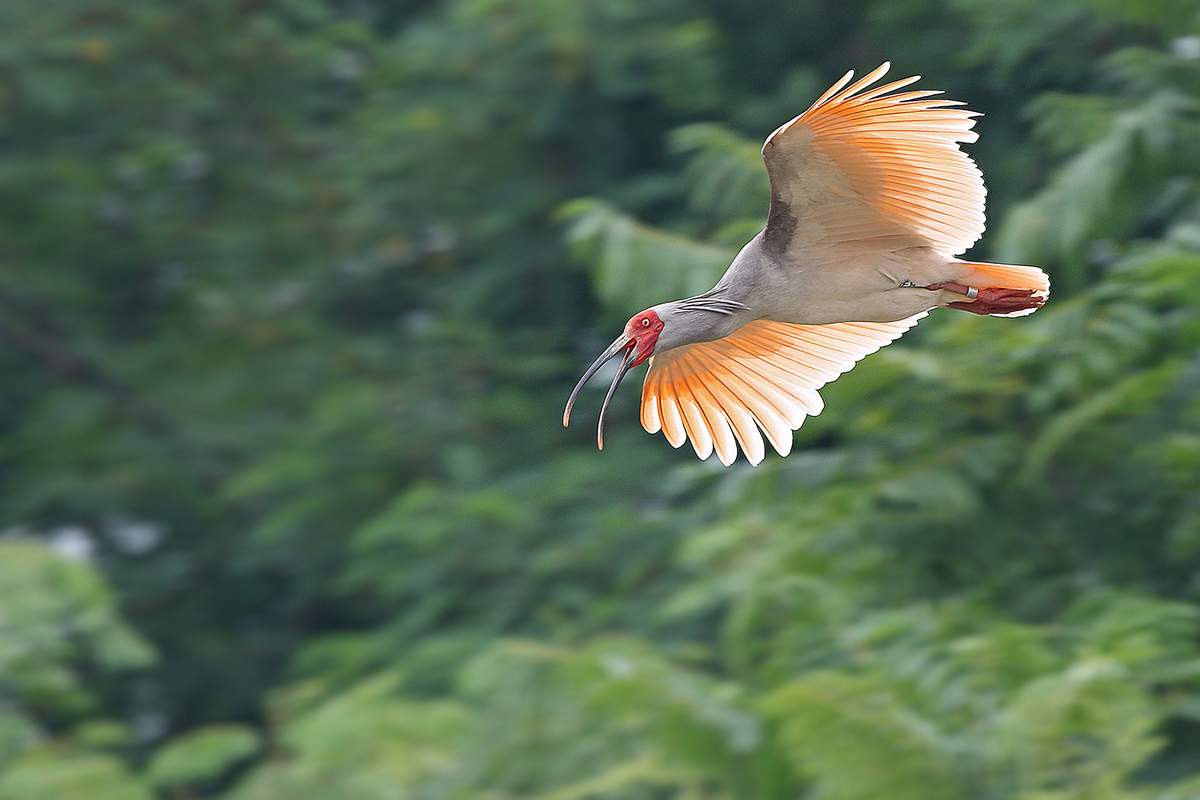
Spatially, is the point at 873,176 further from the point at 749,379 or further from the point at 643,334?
the point at 749,379

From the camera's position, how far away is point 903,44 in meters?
8.42

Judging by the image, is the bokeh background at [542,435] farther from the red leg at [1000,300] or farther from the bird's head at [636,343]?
the bird's head at [636,343]

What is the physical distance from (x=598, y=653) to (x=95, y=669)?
4946mm

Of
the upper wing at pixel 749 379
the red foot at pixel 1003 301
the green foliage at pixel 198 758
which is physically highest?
the upper wing at pixel 749 379

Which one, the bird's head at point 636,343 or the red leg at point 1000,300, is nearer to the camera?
the bird's head at point 636,343

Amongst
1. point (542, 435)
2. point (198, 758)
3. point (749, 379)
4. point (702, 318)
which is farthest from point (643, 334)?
point (542, 435)

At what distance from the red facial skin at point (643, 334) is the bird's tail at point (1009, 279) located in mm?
822

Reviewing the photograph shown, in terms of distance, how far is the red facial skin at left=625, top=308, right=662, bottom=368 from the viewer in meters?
4.35

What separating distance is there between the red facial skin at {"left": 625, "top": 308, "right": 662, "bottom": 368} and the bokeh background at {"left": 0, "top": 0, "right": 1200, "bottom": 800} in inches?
75.5

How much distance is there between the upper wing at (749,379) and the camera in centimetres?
509

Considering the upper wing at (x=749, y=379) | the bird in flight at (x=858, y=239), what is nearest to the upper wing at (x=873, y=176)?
the bird in flight at (x=858, y=239)

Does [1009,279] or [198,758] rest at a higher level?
[1009,279]

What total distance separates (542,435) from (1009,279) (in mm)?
5280

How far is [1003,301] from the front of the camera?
4566mm
